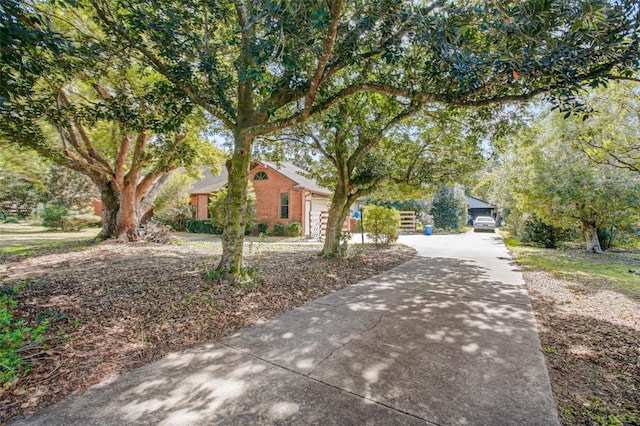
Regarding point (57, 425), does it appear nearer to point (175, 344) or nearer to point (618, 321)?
point (175, 344)

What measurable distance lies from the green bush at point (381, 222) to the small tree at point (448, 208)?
1668cm

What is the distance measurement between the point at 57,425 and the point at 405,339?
3451 mm

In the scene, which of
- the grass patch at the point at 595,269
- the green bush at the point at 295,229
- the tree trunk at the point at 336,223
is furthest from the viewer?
the green bush at the point at 295,229

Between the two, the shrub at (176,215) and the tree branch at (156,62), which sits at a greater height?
the tree branch at (156,62)

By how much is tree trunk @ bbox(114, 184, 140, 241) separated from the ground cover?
1385 cm

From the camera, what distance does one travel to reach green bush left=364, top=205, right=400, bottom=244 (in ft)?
45.7

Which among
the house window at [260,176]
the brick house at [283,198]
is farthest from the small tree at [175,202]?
the house window at [260,176]

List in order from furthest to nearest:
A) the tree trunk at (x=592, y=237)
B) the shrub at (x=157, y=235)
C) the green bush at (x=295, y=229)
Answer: the green bush at (x=295, y=229), the shrub at (x=157, y=235), the tree trunk at (x=592, y=237)

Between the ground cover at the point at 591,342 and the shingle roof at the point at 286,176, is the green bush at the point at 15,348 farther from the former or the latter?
the shingle roof at the point at 286,176

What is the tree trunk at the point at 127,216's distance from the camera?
1238cm

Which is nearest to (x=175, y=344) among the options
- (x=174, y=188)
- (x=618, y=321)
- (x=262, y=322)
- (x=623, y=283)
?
(x=262, y=322)

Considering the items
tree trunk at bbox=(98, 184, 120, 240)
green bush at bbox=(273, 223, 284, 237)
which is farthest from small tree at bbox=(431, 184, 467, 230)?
tree trunk at bbox=(98, 184, 120, 240)

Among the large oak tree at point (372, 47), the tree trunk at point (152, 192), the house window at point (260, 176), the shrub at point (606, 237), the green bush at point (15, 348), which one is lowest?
the green bush at point (15, 348)

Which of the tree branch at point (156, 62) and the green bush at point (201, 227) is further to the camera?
the green bush at point (201, 227)
